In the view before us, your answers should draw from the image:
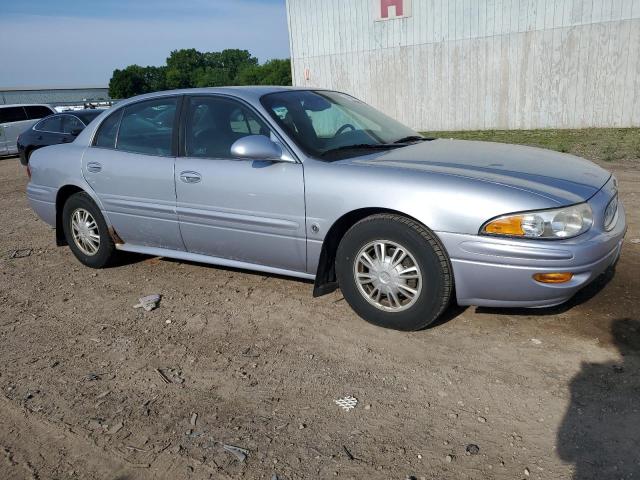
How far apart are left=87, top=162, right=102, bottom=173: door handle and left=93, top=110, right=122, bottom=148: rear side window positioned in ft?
0.59

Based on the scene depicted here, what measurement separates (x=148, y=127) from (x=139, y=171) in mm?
402

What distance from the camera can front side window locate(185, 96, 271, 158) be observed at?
14.0ft

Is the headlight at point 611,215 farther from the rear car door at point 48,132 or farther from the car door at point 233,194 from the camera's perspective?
the rear car door at point 48,132

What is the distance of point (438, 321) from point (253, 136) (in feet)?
5.75

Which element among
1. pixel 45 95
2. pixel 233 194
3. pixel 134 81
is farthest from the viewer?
pixel 134 81

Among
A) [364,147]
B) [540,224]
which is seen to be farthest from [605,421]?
[364,147]

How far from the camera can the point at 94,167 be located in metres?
5.01

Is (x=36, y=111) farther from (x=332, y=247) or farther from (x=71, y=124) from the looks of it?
(x=332, y=247)

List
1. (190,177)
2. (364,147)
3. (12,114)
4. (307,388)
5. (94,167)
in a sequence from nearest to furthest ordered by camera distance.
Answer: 1. (307,388)
2. (364,147)
3. (190,177)
4. (94,167)
5. (12,114)

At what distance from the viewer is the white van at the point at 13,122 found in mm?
16972

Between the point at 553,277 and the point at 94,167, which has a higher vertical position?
the point at 94,167

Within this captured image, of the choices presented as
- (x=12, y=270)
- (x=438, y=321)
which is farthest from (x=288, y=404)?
(x=12, y=270)

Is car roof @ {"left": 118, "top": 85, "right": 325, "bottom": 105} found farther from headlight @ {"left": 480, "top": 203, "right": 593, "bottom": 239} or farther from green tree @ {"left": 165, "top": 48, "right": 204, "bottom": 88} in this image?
green tree @ {"left": 165, "top": 48, "right": 204, "bottom": 88}

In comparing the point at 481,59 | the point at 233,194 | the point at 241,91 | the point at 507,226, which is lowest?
the point at 507,226
